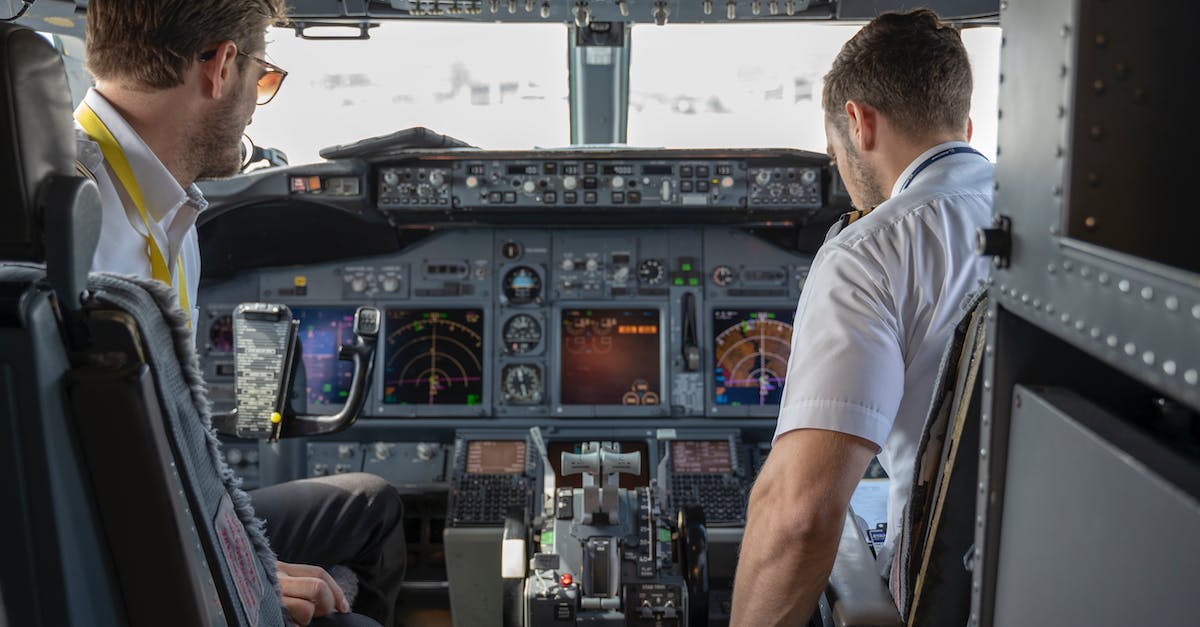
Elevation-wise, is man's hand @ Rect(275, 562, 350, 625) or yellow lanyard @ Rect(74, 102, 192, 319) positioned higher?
yellow lanyard @ Rect(74, 102, 192, 319)

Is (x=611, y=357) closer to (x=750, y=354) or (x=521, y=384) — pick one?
(x=521, y=384)

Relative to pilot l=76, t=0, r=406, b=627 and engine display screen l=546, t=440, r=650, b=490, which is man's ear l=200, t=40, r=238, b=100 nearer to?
pilot l=76, t=0, r=406, b=627

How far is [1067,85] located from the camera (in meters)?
0.77

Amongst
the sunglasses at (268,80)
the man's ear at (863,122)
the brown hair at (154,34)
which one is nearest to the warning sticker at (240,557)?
the brown hair at (154,34)

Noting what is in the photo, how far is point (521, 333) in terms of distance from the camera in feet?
12.6

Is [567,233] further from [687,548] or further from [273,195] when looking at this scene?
[687,548]

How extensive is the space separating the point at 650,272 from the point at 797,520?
2.51 m

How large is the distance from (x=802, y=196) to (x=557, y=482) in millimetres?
1446

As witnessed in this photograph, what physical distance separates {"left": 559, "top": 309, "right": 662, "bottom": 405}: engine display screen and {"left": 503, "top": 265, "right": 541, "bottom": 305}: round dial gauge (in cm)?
16

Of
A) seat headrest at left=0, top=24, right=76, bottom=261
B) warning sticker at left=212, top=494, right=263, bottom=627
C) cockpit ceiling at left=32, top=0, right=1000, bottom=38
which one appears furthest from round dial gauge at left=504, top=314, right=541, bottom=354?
seat headrest at left=0, top=24, right=76, bottom=261

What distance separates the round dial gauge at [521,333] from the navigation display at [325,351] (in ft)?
2.04

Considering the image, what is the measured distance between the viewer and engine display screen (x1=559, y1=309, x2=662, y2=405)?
381 cm

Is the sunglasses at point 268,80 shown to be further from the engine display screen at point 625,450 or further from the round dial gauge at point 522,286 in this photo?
the engine display screen at point 625,450

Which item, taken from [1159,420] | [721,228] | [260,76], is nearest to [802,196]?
[721,228]
